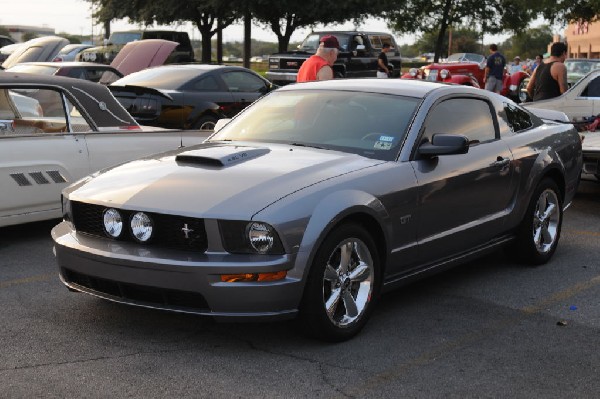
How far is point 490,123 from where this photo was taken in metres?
6.92

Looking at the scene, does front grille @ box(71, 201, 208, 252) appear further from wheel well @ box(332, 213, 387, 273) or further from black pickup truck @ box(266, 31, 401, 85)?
black pickup truck @ box(266, 31, 401, 85)

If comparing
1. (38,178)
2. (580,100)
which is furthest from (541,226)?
(580,100)

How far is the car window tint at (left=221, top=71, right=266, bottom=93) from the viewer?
14.6 m

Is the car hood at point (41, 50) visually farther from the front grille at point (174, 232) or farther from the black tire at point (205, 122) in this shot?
the front grille at point (174, 232)

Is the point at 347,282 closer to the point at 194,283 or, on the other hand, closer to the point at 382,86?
the point at 194,283

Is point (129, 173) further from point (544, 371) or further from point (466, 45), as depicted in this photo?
point (466, 45)

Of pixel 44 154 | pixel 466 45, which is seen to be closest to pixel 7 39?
pixel 44 154

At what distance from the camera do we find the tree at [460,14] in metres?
47.3

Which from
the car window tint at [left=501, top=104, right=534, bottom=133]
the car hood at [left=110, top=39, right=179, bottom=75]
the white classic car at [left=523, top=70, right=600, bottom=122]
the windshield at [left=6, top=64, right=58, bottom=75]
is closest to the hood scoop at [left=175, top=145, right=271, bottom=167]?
the car window tint at [left=501, top=104, right=534, bottom=133]

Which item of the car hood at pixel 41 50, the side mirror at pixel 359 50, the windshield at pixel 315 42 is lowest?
the car hood at pixel 41 50

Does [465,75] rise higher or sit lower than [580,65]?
lower

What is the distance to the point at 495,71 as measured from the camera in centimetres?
2394

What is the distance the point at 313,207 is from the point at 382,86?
1.83 m

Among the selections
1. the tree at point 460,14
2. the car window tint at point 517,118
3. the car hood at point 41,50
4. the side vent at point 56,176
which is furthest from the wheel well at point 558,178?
the tree at point 460,14
